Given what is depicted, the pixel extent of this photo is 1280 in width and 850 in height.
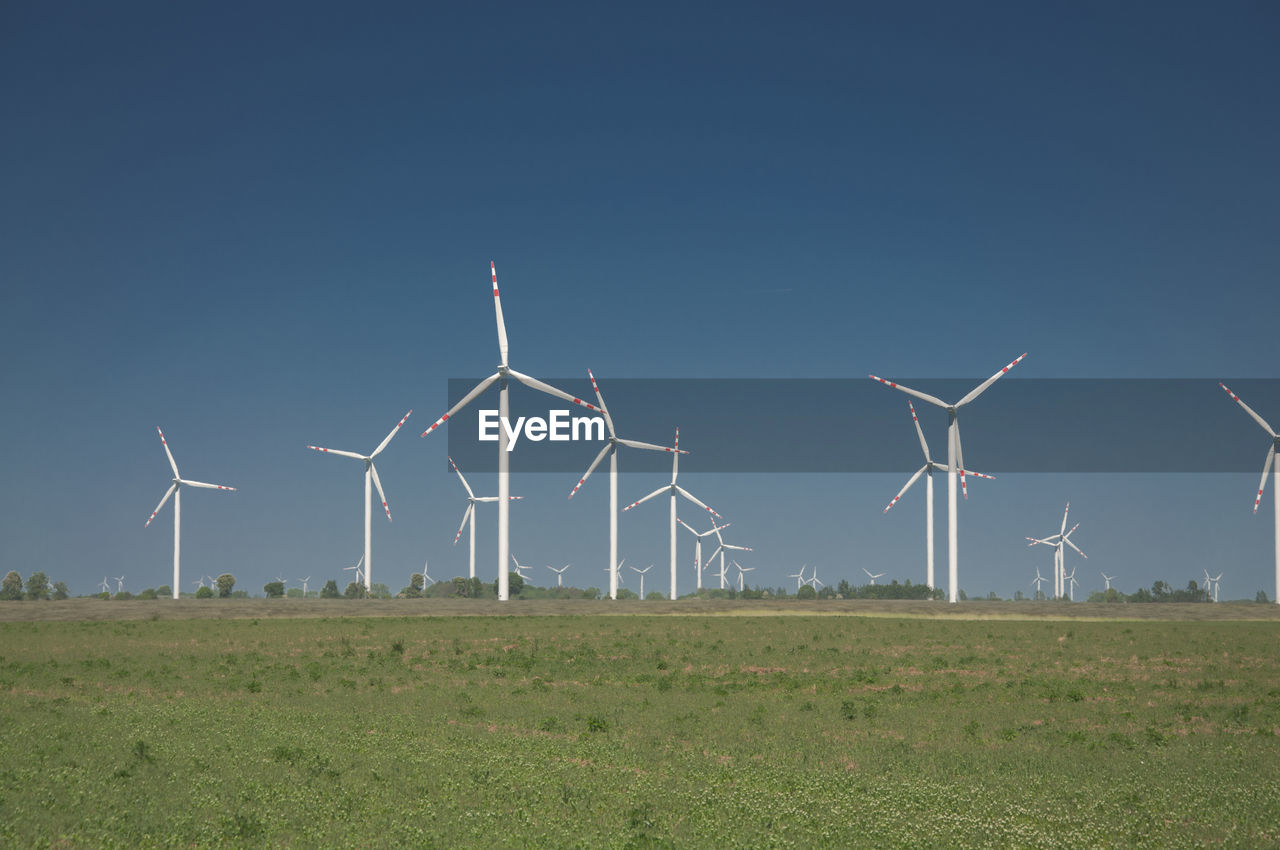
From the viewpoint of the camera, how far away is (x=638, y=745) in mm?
32188

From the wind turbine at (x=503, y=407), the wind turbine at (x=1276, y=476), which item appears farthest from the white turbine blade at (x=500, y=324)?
the wind turbine at (x=1276, y=476)

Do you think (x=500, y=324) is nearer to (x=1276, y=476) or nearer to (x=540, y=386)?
(x=540, y=386)

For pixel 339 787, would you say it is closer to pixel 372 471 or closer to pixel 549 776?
pixel 549 776

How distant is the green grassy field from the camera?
2200 centimetres

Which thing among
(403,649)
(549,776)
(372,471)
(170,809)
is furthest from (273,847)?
(372,471)

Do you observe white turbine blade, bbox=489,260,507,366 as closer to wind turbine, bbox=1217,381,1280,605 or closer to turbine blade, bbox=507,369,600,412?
turbine blade, bbox=507,369,600,412

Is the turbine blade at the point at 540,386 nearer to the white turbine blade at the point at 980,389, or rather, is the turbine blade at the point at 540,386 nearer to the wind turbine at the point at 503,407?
the wind turbine at the point at 503,407

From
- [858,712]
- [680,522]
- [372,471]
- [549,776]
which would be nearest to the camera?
[549,776]

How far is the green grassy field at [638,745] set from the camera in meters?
22.0

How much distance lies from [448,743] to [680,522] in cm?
11302

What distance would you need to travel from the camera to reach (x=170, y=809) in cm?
2273

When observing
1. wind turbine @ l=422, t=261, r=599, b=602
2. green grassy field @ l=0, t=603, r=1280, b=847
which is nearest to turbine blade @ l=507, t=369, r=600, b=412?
wind turbine @ l=422, t=261, r=599, b=602

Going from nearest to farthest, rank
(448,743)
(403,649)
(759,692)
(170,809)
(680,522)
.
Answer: (170,809), (448,743), (759,692), (403,649), (680,522)

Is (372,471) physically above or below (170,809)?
above
